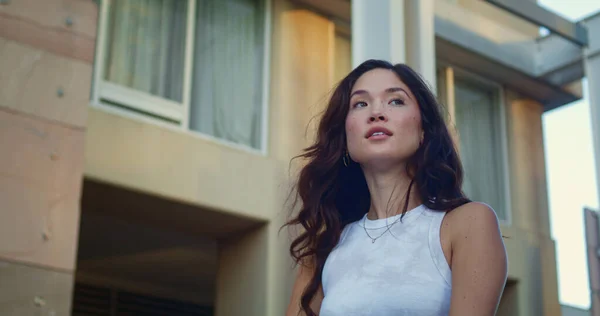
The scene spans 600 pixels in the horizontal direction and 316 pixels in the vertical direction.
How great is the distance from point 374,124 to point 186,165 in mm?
4729

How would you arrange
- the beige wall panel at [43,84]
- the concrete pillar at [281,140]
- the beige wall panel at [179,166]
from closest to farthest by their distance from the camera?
the beige wall panel at [43,84], the beige wall panel at [179,166], the concrete pillar at [281,140]

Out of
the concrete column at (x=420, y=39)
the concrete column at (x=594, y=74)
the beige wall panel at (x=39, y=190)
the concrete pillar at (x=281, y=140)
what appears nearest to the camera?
the beige wall panel at (x=39, y=190)

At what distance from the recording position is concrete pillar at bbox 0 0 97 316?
15.0 feet

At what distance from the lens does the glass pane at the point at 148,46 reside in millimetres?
6949

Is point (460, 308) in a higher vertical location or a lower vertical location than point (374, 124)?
lower

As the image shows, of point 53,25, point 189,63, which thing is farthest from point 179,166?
point 53,25

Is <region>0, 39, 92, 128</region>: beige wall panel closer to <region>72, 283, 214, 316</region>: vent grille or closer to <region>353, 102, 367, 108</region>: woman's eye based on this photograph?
<region>353, 102, 367, 108</region>: woman's eye

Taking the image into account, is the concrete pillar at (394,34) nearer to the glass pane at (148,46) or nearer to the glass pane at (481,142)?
the glass pane at (148,46)

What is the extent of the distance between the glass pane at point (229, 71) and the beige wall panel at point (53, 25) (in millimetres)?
2129

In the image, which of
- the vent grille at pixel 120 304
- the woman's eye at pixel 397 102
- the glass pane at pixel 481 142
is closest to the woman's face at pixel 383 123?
the woman's eye at pixel 397 102

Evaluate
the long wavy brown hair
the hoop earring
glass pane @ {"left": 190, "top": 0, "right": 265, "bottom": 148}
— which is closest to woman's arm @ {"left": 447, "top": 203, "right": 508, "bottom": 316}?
the long wavy brown hair

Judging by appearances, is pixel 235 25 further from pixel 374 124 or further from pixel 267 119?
pixel 374 124

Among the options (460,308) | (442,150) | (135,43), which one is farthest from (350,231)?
(135,43)

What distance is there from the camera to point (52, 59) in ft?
16.4
